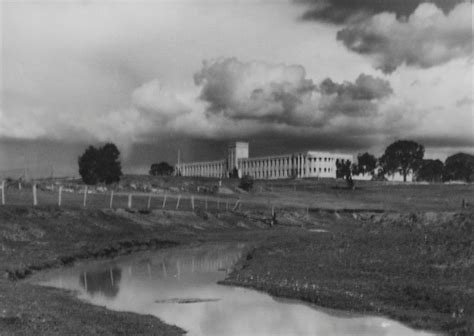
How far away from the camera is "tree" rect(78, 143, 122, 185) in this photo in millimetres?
137125

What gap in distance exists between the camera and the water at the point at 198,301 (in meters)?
27.1

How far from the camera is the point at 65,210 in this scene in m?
68.1

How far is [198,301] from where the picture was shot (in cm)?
3384

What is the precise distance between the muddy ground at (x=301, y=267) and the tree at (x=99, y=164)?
214ft

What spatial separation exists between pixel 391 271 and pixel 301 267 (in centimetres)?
687

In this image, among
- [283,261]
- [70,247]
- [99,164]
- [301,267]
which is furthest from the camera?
[99,164]

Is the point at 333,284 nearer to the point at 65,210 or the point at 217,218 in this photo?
the point at 65,210

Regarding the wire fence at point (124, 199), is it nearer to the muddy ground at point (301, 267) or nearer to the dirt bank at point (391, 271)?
the muddy ground at point (301, 267)

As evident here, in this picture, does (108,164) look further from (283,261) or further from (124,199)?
(283,261)

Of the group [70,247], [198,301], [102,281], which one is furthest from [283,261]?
[70,247]

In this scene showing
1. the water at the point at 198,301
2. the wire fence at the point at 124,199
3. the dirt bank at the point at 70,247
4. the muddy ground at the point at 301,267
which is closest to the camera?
the dirt bank at the point at 70,247

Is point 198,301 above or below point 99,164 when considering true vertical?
below

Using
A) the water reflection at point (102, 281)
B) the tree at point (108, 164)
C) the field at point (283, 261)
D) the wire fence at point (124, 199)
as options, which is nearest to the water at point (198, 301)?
the water reflection at point (102, 281)

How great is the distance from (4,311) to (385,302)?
1849 centimetres
